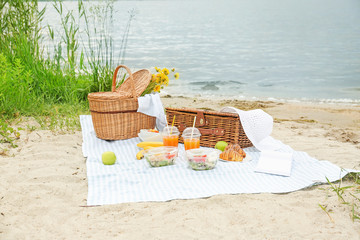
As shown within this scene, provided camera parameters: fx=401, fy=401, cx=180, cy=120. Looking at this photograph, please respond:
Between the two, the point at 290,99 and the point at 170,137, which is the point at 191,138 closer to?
the point at 170,137

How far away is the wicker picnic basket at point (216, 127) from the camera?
391 centimetres

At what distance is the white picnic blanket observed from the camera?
2910mm

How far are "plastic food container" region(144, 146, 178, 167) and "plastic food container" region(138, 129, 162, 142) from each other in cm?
56

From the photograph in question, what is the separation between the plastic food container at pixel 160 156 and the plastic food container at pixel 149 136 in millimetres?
561

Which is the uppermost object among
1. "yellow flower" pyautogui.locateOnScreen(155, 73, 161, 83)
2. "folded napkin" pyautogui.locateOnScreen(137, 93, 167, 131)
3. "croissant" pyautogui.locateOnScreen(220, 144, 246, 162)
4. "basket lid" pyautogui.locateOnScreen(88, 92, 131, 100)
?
"yellow flower" pyautogui.locateOnScreen(155, 73, 161, 83)

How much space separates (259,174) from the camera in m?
3.34

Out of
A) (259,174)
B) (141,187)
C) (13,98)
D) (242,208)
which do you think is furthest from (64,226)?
(13,98)

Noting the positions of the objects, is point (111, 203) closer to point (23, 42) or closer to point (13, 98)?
point (13, 98)

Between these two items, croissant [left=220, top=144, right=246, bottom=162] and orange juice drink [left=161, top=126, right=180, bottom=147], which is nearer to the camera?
croissant [left=220, top=144, right=246, bottom=162]

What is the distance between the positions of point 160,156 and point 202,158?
1.21ft

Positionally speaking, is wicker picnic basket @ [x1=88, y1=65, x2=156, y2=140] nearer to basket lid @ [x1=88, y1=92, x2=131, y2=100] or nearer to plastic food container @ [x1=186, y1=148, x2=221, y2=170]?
basket lid @ [x1=88, y1=92, x2=131, y2=100]

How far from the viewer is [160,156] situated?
344 centimetres

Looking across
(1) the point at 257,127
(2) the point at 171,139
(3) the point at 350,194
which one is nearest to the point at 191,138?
(2) the point at 171,139

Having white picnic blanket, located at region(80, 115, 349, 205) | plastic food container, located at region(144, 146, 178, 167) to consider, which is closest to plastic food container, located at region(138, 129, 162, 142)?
white picnic blanket, located at region(80, 115, 349, 205)
